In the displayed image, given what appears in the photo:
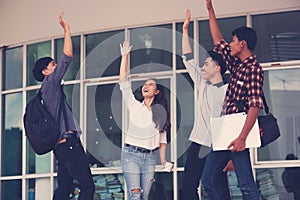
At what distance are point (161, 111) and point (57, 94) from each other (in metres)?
0.82

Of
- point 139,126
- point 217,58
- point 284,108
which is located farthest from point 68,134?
point 284,108

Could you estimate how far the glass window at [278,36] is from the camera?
6.28 metres

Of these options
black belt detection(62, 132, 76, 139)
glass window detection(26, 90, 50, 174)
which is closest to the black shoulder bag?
black belt detection(62, 132, 76, 139)

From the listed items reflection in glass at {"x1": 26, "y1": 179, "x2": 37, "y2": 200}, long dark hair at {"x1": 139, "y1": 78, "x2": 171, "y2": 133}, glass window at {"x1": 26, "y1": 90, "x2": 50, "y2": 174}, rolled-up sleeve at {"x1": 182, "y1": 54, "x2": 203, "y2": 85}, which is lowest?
reflection in glass at {"x1": 26, "y1": 179, "x2": 37, "y2": 200}

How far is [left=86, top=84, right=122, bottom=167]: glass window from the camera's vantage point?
262 inches

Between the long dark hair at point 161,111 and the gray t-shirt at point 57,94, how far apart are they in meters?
0.60

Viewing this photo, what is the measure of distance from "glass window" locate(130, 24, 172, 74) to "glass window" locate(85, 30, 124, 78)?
0.39 feet

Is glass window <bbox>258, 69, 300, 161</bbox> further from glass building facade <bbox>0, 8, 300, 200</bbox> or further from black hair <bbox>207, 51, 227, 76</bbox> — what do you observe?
black hair <bbox>207, 51, 227, 76</bbox>

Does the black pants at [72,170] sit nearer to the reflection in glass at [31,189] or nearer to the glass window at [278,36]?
the reflection in glass at [31,189]

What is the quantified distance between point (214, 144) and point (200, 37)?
2.47 feet

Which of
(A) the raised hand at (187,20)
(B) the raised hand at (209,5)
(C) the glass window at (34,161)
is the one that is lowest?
(C) the glass window at (34,161)

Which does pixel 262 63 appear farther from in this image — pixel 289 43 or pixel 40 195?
pixel 40 195

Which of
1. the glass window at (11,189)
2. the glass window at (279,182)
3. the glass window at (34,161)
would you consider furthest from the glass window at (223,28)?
the glass window at (11,189)

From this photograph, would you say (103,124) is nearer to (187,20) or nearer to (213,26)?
(187,20)
